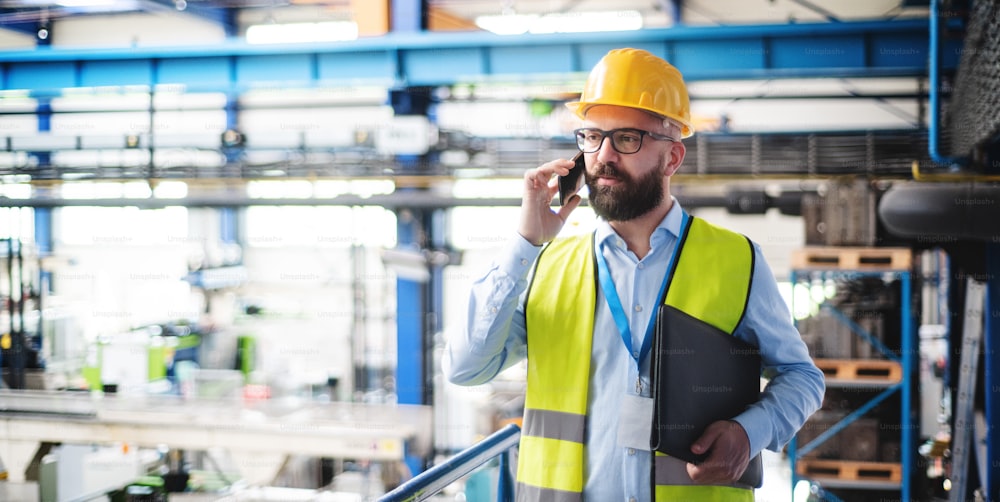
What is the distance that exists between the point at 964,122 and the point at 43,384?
1110 cm

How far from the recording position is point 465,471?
2.68 m

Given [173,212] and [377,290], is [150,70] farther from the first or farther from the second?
[173,212]

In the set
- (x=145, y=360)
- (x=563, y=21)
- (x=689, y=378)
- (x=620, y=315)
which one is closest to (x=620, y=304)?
(x=620, y=315)

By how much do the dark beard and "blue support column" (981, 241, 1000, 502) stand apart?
13.8 feet

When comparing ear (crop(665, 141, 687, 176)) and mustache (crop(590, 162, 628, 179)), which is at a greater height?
ear (crop(665, 141, 687, 176))

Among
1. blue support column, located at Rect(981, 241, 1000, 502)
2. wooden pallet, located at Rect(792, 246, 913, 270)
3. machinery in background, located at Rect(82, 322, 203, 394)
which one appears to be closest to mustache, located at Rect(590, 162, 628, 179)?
blue support column, located at Rect(981, 241, 1000, 502)

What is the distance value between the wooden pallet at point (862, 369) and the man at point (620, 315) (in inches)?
220

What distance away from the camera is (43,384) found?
10.8 meters

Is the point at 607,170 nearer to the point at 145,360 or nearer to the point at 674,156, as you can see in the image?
the point at 674,156

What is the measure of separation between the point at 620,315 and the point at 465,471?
3.32 feet

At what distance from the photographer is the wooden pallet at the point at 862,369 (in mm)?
7094

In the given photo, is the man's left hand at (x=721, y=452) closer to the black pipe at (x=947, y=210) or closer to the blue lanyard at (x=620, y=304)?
the blue lanyard at (x=620, y=304)

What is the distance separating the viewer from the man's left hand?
1790 mm

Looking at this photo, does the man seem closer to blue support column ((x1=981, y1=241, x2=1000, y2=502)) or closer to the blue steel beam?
blue support column ((x1=981, y1=241, x2=1000, y2=502))
